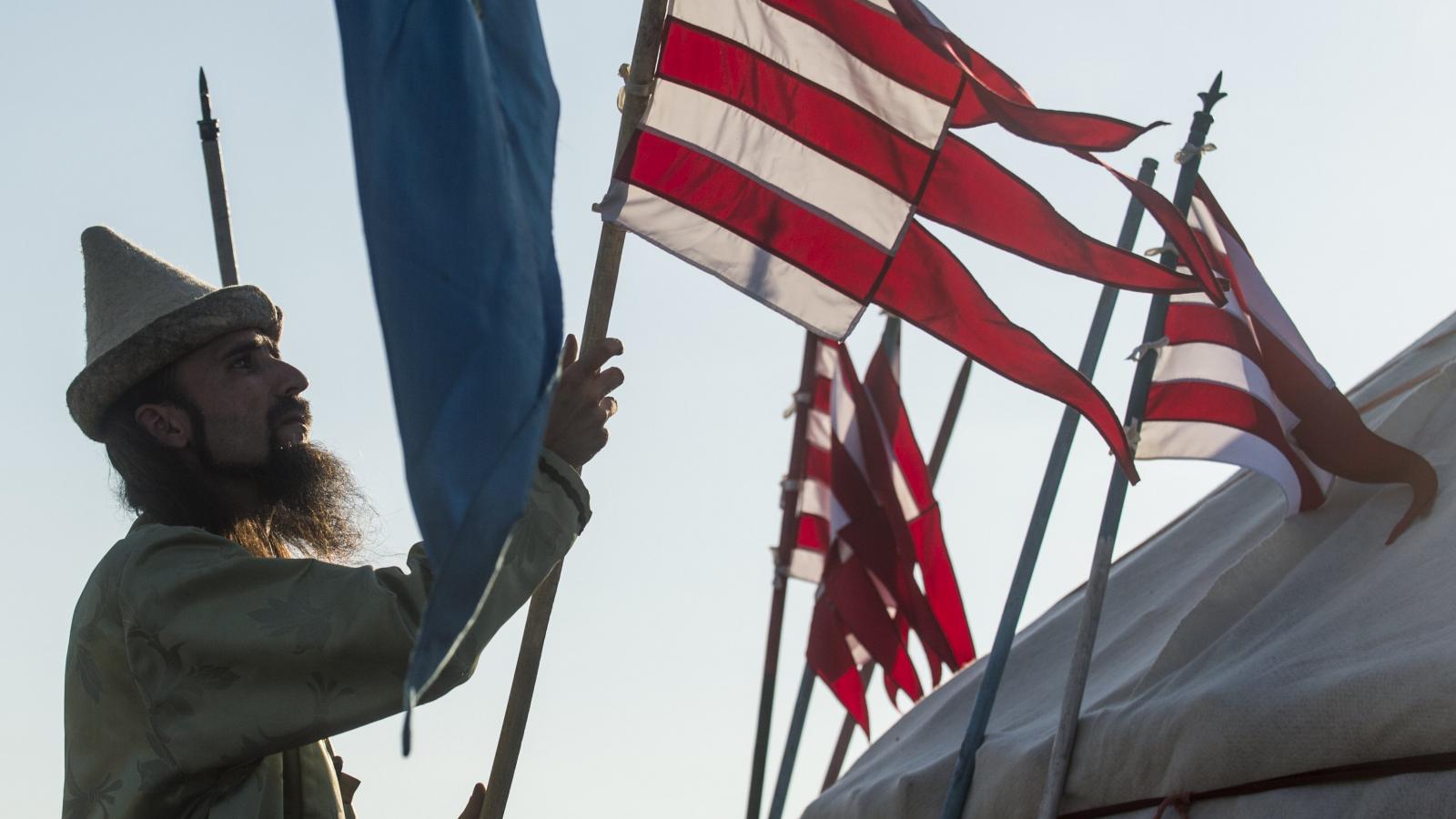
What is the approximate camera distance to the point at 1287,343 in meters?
4.99

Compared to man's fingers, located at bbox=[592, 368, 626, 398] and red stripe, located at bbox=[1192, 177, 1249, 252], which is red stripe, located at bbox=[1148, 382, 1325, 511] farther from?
man's fingers, located at bbox=[592, 368, 626, 398]

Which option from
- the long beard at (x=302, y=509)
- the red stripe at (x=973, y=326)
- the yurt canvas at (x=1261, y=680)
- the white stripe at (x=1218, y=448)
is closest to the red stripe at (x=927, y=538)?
the yurt canvas at (x=1261, y=680)

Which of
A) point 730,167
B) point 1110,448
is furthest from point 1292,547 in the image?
point 730,167

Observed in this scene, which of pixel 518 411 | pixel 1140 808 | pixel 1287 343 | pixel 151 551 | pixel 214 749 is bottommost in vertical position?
pixel 1140 808

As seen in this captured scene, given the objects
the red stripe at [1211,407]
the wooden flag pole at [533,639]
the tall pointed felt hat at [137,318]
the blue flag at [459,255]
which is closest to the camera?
the blue flag at [459,255]

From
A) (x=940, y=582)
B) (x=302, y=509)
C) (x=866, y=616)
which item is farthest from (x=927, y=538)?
(x=302, y=509)

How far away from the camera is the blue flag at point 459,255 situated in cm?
222

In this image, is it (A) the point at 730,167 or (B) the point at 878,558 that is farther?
(B) the point at 878,558

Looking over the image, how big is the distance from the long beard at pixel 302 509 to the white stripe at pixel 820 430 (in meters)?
4.22

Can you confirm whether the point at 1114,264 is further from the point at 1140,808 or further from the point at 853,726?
the point at 853,726

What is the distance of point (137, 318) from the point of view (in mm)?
2826

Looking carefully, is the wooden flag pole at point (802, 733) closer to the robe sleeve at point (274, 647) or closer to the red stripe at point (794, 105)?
the red stripe at point (794, 105)

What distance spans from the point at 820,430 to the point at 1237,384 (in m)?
2.61

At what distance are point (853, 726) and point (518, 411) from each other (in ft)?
19.6
